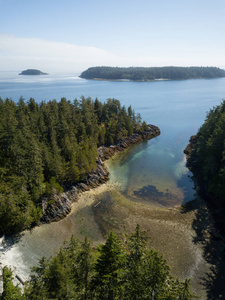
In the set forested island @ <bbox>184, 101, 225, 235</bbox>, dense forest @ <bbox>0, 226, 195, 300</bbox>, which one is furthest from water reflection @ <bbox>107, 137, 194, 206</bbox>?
dense forest @ <bbox>0, 226, 195, 300</bbox>

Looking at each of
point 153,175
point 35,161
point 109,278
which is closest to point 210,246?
point 109,278

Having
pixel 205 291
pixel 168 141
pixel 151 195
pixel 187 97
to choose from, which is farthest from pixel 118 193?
pixel 187 97

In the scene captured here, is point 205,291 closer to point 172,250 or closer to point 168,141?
point 172,250

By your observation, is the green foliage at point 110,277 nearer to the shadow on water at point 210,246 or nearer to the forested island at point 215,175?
the shadow on water at point 210,246

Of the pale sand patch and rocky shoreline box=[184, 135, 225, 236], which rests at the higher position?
rocky shoreline box=[184, 135, 225, 236]

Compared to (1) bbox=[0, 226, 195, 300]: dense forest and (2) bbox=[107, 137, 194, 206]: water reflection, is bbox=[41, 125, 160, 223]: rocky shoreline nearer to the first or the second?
(2) bbox=[107, 137, 194, 206]: water reflection

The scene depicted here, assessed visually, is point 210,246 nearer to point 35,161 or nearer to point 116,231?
point 116,231
